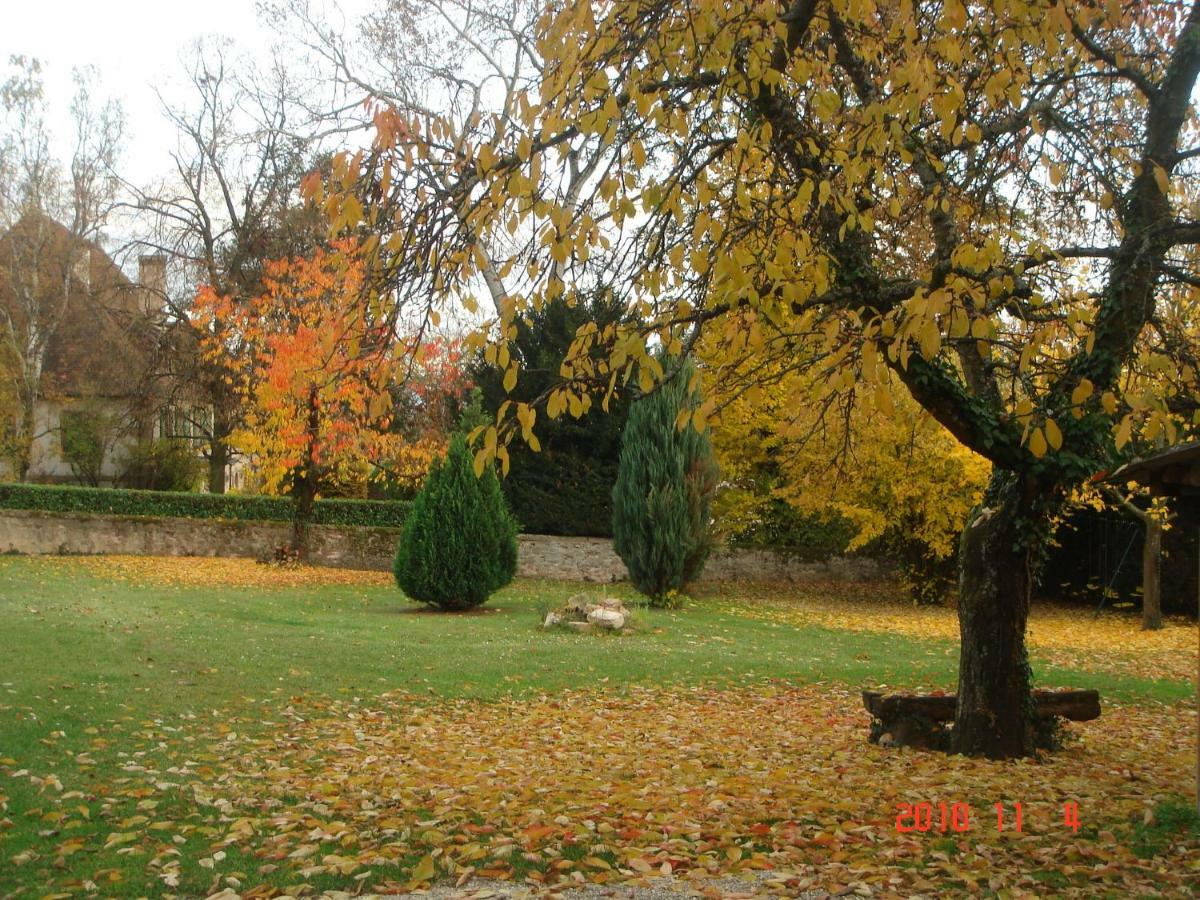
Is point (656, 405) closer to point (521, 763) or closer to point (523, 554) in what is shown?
point (523, 554)

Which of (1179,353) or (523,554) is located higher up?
(1179,353)

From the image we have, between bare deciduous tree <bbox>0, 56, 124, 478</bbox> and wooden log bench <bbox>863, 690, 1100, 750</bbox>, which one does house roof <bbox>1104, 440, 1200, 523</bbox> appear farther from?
bare deciduous tree <bbox>0, 56, 124, 478</bbox>

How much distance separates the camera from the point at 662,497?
17828 millimetres

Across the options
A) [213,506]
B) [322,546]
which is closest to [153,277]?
[213,506]

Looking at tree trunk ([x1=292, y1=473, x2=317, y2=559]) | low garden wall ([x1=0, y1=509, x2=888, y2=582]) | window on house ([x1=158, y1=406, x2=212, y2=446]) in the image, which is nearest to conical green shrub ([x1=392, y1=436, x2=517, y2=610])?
tree trunk ([x1=292, y1=473, x2=317, y2=559])

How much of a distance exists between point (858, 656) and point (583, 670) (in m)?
3.93

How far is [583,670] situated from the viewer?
35.5ft

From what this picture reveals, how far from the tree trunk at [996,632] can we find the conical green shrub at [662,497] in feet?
35.8

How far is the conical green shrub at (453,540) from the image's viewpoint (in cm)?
1557

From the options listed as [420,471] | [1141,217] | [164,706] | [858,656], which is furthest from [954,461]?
[164,706]

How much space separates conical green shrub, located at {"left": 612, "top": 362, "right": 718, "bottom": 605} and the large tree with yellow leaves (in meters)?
10.0

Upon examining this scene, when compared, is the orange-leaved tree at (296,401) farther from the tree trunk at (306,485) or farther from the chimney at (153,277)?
the chimney at (153,277)
